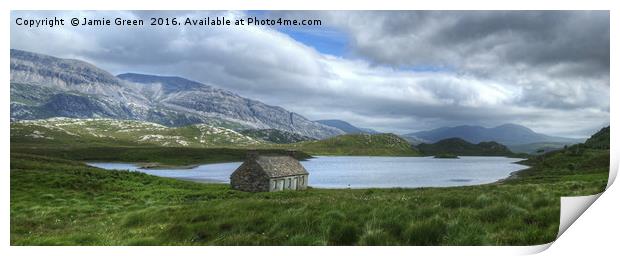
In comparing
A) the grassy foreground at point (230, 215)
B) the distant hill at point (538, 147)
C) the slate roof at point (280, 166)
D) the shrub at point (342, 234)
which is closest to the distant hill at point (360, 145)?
the slate roof at point (280, 166)

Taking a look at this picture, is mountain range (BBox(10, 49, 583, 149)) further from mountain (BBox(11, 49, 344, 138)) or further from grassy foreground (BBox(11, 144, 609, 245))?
grassy foreground (BBox(11, 144, 609, 245))

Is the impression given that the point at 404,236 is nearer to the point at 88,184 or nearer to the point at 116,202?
the point at 116,202

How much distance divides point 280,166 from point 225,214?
19.1 feet

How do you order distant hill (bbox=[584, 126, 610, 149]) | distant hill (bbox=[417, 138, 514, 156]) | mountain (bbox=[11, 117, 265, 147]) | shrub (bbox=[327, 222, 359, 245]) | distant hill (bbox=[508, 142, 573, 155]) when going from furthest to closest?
distant hill (bbox=[417, 138, 514, 156]), distant hill (bbox=[508, 142, 573, 155]), mountain (bbox=[11, 117, 265, 147]), distant hill (bbox=[584, 126, 610, 149]), shrub (bbox=[327, 222, 359, 245])

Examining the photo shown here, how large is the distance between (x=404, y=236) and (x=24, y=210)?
12415 millimetres

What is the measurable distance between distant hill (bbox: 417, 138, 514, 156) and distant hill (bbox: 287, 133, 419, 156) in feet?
3.52

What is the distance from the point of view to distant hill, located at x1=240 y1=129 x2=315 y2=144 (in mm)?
20516

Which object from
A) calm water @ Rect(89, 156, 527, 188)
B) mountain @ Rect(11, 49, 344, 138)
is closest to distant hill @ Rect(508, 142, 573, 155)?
calm water @ Rect(89, 156, 527, 188)

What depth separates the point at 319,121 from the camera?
19094mm

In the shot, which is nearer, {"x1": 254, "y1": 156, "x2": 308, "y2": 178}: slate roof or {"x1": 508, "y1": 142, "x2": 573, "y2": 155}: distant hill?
{"x1": 254, "y1": 156, "x2": 308, "y2": 178}: slate roof

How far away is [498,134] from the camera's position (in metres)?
19.1

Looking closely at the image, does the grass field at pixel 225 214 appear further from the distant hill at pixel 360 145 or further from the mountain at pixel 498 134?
the distant hill at pixel 360 145

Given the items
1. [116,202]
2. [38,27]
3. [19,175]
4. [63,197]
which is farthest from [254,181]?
[38,27]

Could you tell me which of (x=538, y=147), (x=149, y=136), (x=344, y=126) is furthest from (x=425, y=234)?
(x=149, y=136)
